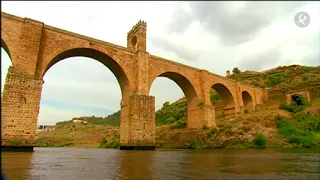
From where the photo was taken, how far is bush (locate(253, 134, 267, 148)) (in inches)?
768

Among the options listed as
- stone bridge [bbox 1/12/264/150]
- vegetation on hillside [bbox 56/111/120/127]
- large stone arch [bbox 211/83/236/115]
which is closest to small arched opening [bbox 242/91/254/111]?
large stone arch [bbox 211/83/236/115]

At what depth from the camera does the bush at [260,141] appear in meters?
19.5

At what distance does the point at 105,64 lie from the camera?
2312 centimetres

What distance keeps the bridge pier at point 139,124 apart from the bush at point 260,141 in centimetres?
853

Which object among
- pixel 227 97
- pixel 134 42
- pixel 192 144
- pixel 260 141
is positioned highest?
pixel 134 42

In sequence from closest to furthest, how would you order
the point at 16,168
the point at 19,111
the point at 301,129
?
the point at 16,168 → the point at 19,111 → the point at 301,129

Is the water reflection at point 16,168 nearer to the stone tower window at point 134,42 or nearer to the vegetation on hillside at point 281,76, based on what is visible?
the stone tower window at point 134,42

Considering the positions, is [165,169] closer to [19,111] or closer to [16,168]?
[16,168]

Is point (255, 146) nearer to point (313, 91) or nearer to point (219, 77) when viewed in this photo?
point (219, 77)

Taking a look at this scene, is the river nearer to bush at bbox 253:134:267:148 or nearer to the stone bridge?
the stone bridge

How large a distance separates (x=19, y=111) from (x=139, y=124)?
30.1 feet

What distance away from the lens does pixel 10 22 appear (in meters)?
16.3

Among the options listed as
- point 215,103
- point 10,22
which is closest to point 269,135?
point 10,22

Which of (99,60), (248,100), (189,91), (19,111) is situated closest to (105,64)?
(99,60)
